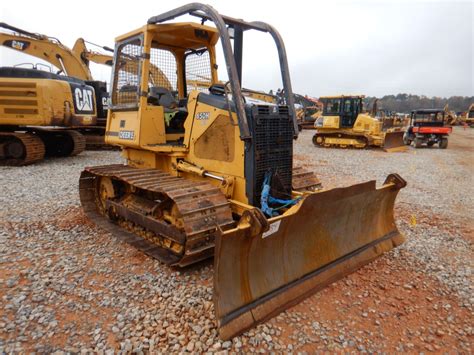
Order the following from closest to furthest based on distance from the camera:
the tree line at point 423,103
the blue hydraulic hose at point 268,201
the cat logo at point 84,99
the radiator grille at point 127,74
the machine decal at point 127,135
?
the blue hydraulic hose at point 268,201
the radiator grille at point 127,74
the machine decal at point 127,135
the cat logo at point 84,99
the tree line at point 423,103

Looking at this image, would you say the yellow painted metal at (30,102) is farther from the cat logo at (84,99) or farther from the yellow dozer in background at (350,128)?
Result: the yellow dozer in background at (350,128)

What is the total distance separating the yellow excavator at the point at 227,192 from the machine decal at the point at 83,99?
19.5 feet

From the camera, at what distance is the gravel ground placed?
2.61 m

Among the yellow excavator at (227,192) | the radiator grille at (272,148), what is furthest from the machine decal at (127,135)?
the radiator grille at (272,148)

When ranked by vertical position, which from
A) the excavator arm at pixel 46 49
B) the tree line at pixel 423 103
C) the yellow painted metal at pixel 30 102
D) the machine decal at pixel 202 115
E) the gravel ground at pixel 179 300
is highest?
the tree line at pixel 423 103

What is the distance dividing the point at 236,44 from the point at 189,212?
210cm

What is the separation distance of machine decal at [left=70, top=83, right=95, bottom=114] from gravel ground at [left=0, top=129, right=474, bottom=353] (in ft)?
19.0

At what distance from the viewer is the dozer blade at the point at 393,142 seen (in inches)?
656

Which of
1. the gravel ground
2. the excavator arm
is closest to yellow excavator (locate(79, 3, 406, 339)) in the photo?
the gravel ground

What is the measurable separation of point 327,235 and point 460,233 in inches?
115

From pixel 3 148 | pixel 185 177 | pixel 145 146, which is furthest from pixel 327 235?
pixel 3 148

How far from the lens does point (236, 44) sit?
3.96 m

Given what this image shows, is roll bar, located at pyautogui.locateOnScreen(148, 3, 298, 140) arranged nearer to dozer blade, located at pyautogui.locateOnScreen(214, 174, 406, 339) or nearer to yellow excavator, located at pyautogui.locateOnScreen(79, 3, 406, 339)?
yellow excavator, located at pyautogui.locateOnScreen(79, 3, 406, 339)

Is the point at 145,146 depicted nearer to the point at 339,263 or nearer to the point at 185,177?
the point at 185,177
